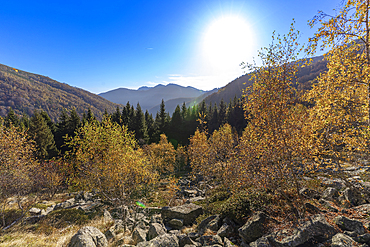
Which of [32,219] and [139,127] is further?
[139,127]

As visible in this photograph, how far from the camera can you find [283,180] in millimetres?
7449

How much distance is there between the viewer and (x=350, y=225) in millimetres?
6016

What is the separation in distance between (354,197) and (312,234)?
4.43 meters

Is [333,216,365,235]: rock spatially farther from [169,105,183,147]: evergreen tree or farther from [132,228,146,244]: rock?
[169,105,183,147]: evergreen tree

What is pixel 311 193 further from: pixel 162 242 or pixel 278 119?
pixel 162 242

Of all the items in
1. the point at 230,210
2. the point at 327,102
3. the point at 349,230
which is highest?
the point at 327,102

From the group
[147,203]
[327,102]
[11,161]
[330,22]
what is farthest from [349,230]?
[11,161]

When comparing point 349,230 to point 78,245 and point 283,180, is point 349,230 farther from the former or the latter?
point 78,245

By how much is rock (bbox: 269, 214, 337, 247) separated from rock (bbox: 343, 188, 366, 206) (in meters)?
3.46

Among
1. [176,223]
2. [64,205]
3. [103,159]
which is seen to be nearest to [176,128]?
[64,205]

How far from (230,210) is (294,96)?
7.52 metres

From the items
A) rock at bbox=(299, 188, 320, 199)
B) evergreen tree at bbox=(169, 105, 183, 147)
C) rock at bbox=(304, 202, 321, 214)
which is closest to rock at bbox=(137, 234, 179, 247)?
rock at bbox=(304, 202, 321, 214)

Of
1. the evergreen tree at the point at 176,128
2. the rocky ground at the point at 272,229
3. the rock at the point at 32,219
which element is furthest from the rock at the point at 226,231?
the evergreen tree at the point at 176,128

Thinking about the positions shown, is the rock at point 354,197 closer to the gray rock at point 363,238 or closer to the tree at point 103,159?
the gray rock at point 363,238
